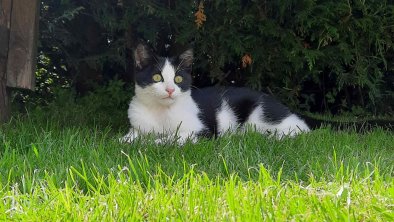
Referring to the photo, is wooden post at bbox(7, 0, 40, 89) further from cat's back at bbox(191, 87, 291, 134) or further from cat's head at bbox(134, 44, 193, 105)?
cat's back at bbox(191, 87, 291, 134)

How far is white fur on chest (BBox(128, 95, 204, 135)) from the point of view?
3.38 meters

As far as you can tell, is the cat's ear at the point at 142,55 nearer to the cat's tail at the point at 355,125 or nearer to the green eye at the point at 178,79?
the green eye at the point at 178,79

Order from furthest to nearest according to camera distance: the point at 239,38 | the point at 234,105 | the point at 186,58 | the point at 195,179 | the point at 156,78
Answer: the point at 239,38, the point at 234,105, the point at 186,58, the point at 156,78, the point at 195,179

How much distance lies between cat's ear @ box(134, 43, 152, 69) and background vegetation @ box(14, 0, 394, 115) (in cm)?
66

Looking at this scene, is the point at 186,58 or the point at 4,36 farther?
the point at 186,58

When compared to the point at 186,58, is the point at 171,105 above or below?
below

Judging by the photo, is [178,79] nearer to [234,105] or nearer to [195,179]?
[234,105]

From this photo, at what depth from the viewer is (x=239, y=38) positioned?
4172 millimetres

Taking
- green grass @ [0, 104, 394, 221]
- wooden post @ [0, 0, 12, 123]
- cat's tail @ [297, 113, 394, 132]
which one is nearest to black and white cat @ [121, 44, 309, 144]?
cat's tail @ [297, 113, 394, 132]

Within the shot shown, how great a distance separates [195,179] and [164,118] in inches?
58.1

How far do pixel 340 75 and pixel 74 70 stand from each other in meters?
2.24

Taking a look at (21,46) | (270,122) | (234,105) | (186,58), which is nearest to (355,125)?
(270,122)

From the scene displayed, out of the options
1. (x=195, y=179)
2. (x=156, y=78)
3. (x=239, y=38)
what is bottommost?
(x=195, y=179)

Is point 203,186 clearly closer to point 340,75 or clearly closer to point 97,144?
point 97,144
